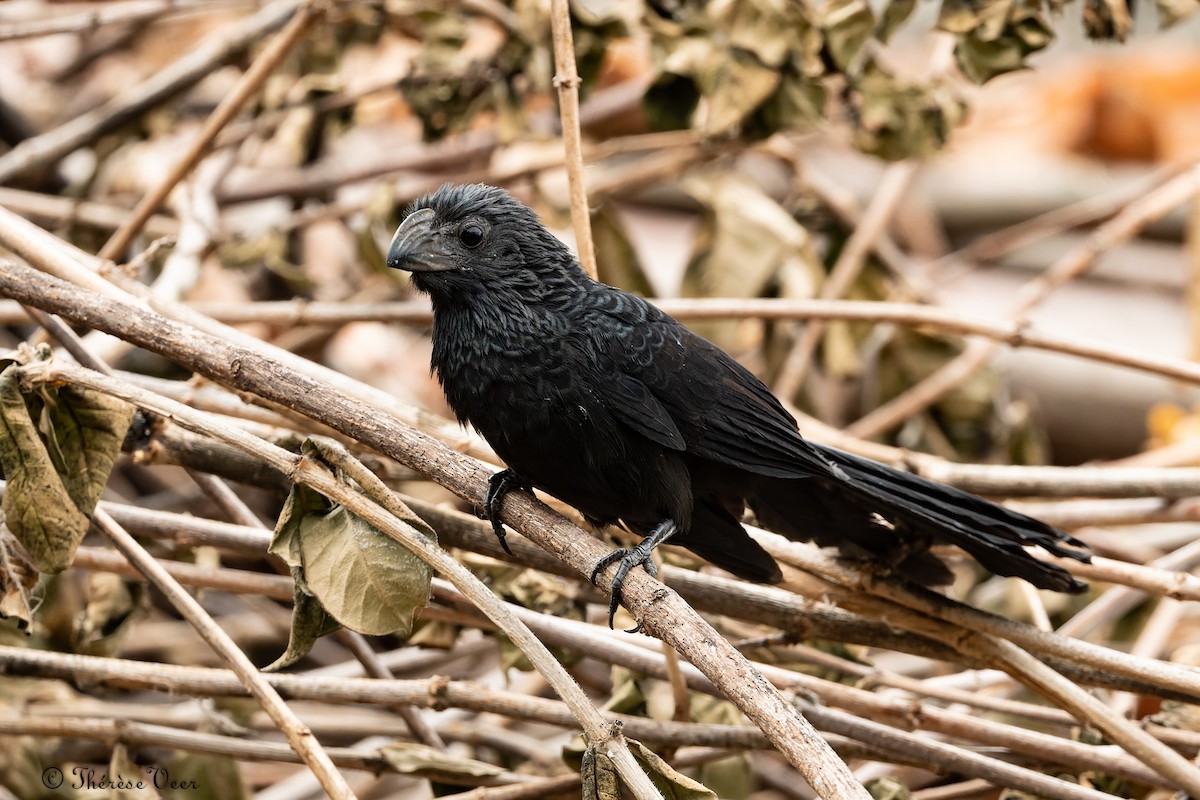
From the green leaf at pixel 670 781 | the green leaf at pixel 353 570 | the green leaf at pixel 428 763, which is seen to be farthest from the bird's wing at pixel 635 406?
the green leaf at pixel 428 763

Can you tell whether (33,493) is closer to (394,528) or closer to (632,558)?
(394,528)

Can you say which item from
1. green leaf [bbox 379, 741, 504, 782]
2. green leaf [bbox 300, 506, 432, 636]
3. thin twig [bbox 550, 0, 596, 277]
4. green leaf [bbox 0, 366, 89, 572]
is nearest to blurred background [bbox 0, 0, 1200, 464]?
green leaf [bbox 0, 366, 89, 572]

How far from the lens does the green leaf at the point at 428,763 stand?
2.48 metres

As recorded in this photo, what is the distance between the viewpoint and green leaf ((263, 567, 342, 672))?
6.56 feet

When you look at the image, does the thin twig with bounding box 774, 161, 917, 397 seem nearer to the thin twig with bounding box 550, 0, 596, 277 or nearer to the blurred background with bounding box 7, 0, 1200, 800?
the blurred background with bounding box 7, 0, 1200, 800

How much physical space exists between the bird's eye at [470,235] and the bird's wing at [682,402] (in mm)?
314

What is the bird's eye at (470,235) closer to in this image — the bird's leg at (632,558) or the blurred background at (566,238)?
the blurred background at (566,238)

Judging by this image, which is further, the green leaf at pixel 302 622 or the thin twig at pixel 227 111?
the thin twig at pixel 227 111

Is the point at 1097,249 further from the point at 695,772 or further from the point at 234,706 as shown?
the point at 234,706

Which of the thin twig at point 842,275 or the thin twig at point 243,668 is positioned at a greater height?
the thin twig at point 842,275

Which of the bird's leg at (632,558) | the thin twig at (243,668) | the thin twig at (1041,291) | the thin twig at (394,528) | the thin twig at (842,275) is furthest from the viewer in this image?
the thin twig at (842,275)

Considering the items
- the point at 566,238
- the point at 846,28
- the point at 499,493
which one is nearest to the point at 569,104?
the point at 499,493

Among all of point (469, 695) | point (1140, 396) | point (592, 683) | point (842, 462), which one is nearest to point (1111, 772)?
point (842, 462)

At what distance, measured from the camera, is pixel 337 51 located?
4582 mm
